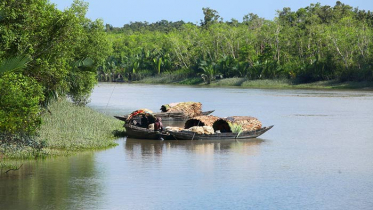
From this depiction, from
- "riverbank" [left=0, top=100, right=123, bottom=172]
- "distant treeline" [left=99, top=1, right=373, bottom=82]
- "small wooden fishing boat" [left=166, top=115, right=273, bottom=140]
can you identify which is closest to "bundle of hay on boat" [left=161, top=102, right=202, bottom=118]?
"riverbank" [left=0, top=100, right=123, bottom=172]

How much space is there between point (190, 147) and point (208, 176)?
631 cm

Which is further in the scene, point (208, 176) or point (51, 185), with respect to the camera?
point (208, 176)

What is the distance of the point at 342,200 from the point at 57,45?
10783mm

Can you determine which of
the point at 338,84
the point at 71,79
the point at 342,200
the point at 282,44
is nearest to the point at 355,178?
the point at 342,200

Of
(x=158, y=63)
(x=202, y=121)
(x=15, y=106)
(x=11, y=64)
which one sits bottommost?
(x=202, y=121)

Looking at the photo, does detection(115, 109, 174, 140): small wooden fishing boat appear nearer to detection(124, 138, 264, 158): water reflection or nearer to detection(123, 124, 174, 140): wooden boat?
detection(123, 124, 174, 140): wooden boat

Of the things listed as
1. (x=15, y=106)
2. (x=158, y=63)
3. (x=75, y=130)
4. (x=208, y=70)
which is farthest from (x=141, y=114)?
(x=158, y=63)

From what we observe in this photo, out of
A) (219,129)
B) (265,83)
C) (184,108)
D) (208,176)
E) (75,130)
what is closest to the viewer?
(208,176)

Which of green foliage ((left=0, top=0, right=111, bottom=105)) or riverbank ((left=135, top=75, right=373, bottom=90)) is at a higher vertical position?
green foliage ((left=0, top=0, right=111, bottom=105))

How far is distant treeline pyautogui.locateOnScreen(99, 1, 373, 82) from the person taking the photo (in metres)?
78.8

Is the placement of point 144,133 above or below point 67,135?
below

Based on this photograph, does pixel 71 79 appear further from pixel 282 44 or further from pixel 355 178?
pixel 282 44

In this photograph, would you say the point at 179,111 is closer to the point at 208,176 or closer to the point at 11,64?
the point at 208,176

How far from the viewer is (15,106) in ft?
61.4
